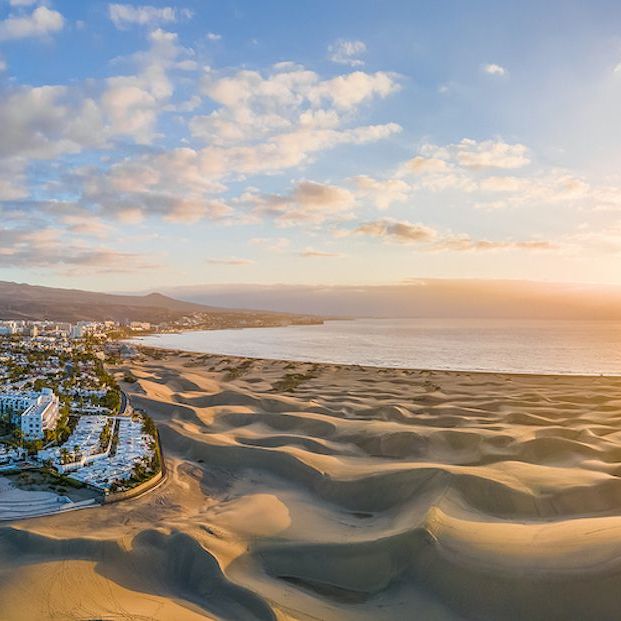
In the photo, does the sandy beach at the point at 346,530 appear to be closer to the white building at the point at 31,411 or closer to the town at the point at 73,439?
the town at the point at 73,439

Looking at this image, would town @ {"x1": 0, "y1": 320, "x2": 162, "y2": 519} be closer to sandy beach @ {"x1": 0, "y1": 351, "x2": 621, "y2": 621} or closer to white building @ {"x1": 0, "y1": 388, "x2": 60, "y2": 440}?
white building @ {"x1": 0, "y1": 388, "x2": 60, "y2": 440}

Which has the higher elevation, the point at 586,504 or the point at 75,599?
the point at 586,504

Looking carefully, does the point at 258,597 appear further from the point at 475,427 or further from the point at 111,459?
the point at 475,427

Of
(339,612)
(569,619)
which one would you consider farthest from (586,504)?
(339,612)

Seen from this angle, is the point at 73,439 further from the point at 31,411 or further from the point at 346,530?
the point at 346,530

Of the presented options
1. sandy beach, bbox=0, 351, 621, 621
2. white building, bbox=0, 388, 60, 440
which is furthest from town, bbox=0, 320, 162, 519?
sandy beach, bbox=0, 351, 621, 621
